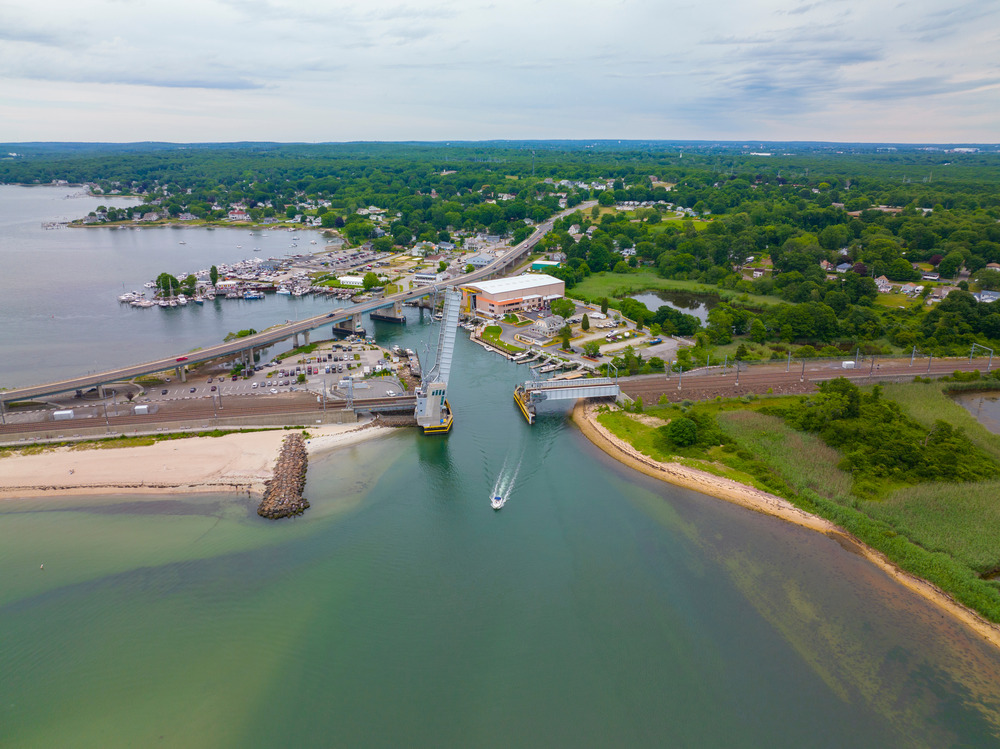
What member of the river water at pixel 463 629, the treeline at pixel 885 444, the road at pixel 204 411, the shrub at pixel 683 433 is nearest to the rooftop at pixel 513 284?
the road at pixel 204 411

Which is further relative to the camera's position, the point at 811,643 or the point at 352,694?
the point at 811,643

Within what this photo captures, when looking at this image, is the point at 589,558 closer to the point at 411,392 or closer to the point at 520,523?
the point at 520,523

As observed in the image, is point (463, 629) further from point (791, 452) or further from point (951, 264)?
point (951, 264)

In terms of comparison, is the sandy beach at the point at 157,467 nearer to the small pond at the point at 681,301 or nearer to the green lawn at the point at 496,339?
the green lawn at the point at 496,339

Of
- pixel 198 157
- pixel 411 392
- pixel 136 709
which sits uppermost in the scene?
pixel 198 157

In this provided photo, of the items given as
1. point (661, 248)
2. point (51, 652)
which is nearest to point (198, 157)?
point (661, 248)

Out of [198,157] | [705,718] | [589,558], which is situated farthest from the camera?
[198,157]

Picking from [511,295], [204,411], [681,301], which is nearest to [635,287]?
[681,301]
